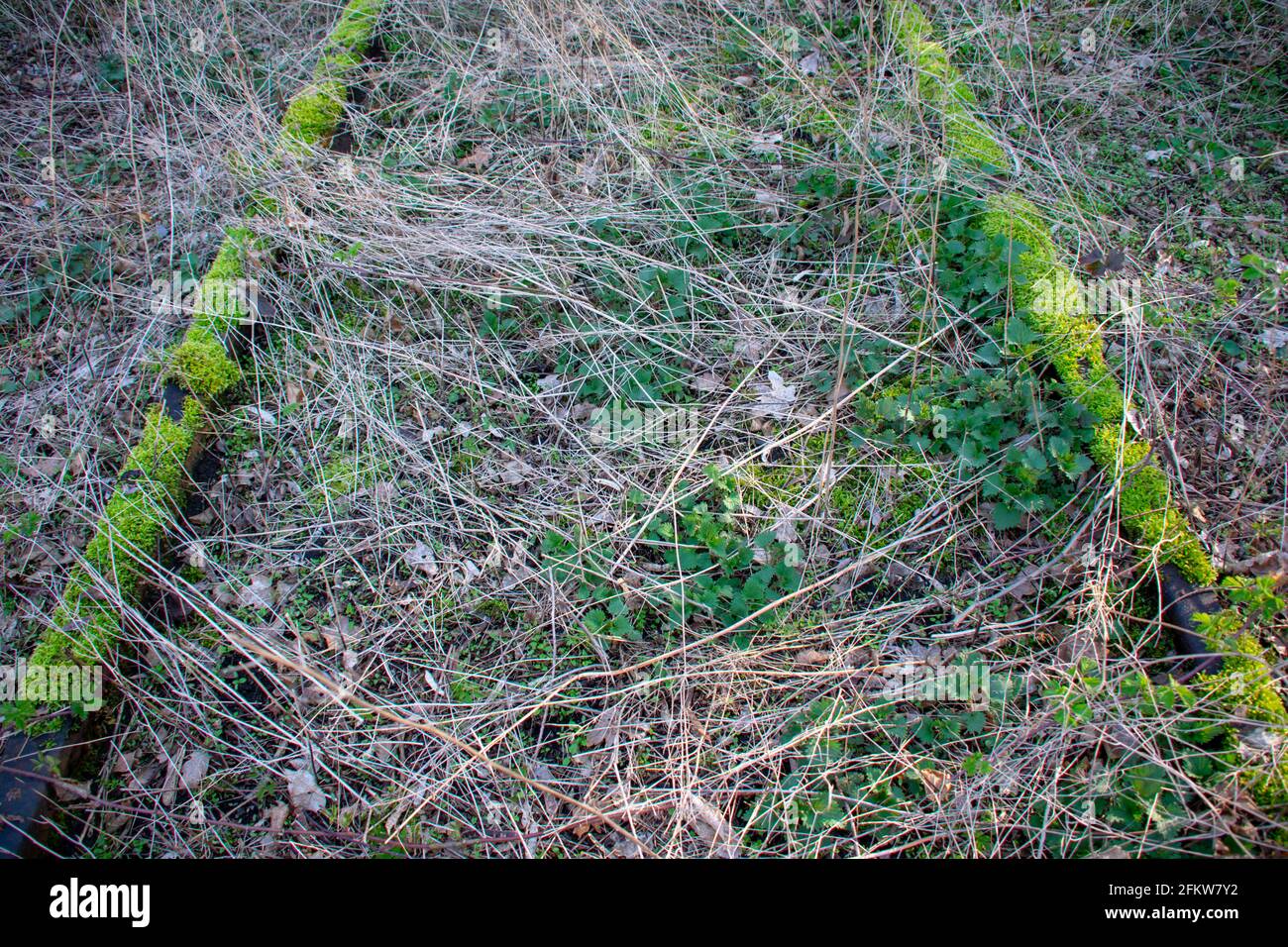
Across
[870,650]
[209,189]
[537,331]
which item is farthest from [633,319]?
[209,189]

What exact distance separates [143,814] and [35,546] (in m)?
1.23

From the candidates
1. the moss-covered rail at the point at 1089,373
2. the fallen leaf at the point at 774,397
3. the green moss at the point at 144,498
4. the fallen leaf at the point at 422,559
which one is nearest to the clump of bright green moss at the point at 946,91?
the moss-covered rail at the point at 1089,373

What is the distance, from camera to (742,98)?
4574 millimetres

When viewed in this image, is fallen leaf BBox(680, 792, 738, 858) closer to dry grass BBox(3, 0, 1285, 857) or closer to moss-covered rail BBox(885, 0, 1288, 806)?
dry grass BBox(3, 0, 1285, 857)

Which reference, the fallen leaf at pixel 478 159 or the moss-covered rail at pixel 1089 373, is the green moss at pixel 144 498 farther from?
→ the moss-covered rail at pixel 1089 373

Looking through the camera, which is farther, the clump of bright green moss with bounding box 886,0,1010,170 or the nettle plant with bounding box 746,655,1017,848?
the clump of bright green moss with bounding box 886,0,1010,170

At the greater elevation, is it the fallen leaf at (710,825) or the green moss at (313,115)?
the green moss at (313,115)

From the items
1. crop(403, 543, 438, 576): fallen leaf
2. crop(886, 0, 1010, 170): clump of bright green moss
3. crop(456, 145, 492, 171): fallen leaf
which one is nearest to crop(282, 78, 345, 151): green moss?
crop(456, 145, 492, 171): fallen leaf

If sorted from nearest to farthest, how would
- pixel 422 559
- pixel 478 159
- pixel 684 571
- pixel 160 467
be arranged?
pixel 684 571, pixel 422 559, pixel 160 467, pixel 478 159

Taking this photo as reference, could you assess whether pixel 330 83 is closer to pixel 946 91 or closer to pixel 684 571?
pixel 946 91

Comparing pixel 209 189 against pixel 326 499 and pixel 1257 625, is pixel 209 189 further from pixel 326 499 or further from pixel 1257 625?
pixel 1257 625

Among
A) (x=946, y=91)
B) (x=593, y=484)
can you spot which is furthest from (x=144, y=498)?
(x=946, y=91)

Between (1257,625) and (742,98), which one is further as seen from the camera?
(742,98)

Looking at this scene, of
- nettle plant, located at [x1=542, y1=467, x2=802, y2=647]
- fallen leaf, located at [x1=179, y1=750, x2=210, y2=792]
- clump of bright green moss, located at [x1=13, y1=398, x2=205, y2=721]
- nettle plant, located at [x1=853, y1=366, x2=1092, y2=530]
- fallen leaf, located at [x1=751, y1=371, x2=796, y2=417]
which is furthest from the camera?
fallen leaf, located at [x1=751, y1=371, x2=796, y2=417]
